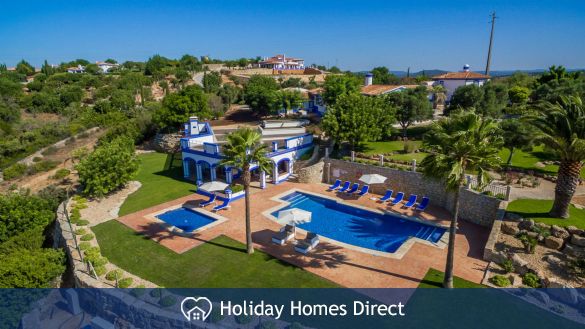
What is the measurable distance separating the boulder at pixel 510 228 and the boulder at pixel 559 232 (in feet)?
5.33

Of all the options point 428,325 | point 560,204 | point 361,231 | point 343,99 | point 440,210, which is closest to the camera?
point 428,325

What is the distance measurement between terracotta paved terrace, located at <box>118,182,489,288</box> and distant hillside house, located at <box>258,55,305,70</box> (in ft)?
334

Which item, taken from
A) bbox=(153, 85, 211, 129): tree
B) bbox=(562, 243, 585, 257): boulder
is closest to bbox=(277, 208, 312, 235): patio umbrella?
bbox=(562, 243, 585, 257): boulder

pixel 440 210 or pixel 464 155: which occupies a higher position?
pixel 464 155

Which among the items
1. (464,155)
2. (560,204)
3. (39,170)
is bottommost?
(39,170)

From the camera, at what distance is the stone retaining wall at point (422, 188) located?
21.8 metres

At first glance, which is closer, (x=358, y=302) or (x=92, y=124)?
(x=358, y=302)

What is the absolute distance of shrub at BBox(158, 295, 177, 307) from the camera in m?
13.7

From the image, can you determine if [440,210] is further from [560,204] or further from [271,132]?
[271,132]

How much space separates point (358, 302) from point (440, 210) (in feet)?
44.2

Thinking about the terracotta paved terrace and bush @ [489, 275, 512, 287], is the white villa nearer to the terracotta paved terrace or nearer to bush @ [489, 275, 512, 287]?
the terracotta paved terrace

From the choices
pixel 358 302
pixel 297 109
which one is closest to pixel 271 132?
pixel 297 109

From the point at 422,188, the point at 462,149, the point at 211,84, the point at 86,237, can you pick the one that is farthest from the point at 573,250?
the point at 211,84

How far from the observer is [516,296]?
14.3m
